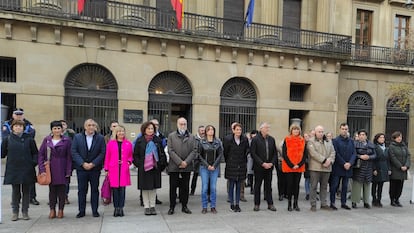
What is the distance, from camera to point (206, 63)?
1584cm

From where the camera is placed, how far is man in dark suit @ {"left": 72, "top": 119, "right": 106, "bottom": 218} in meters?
6.43

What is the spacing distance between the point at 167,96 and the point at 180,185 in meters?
8.92

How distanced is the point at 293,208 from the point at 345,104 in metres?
13.7

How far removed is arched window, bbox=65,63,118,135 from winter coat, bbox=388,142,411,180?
34.8ft

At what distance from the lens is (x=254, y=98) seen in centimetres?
1716

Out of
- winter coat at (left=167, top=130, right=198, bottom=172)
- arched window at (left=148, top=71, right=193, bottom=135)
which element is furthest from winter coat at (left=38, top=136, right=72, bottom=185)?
arched window at (left=148, top=71, right=193, bottom=135)

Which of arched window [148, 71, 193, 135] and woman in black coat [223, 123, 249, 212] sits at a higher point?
arched window [148, 71, 193, 135]

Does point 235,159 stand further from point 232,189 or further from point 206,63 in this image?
point 206,63

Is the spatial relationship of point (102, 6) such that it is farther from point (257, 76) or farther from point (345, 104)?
point (345, 104)

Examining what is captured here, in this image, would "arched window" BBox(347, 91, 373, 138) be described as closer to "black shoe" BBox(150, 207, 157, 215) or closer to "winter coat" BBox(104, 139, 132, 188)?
"black shoe" BBox(150, 207, 157, 215)

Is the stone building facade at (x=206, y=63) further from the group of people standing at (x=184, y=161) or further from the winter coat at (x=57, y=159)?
the winter coat at (x=57, y=159)

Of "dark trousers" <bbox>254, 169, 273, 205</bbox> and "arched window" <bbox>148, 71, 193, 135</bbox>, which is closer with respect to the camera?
"dark trousers" <bbox>254, 169, 273, 205</bbox>

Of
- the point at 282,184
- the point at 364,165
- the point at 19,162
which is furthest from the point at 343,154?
the point at 19,162

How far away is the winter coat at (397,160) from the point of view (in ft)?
26.8
